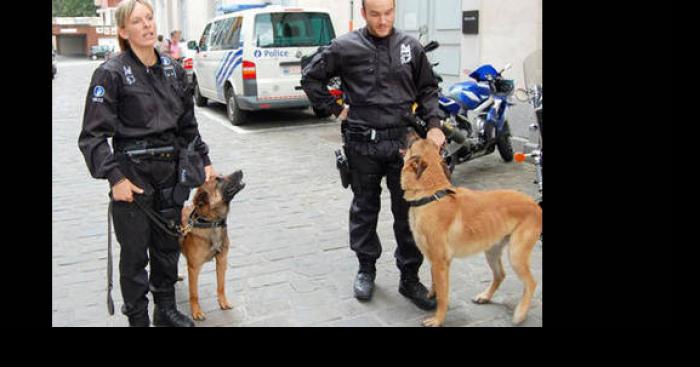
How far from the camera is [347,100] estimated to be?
145 inches

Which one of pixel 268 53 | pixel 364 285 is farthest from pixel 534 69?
pixel 268 53

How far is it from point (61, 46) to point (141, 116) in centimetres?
8321

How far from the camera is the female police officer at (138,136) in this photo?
289 cm

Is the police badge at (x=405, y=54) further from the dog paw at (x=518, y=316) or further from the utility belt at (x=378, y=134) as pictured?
the dog paw at (x=518, y=316)

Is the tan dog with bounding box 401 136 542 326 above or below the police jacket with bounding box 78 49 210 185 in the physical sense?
below

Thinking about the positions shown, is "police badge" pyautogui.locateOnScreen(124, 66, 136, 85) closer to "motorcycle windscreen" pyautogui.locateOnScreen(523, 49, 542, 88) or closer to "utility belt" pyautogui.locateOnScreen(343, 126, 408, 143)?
"utility belt" pyautogui.locateOnScreen(343, 126, 408, 143)

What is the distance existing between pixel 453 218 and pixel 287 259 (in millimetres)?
1816

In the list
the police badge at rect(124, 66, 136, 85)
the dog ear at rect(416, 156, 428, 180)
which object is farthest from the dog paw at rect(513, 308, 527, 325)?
the police badge at rect(124, 66, 136, 85)

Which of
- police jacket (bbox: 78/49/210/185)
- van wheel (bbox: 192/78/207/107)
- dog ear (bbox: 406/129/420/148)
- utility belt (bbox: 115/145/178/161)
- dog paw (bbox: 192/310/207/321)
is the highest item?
van wheel (bbox: 192/78/207/107)

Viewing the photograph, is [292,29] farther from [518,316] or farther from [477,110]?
[518,316]

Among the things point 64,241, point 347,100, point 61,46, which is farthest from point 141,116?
point 61,46

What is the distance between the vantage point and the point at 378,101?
3527mm

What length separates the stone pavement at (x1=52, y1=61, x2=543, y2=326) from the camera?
3734mm

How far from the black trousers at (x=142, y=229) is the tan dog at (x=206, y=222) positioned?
0.14m
